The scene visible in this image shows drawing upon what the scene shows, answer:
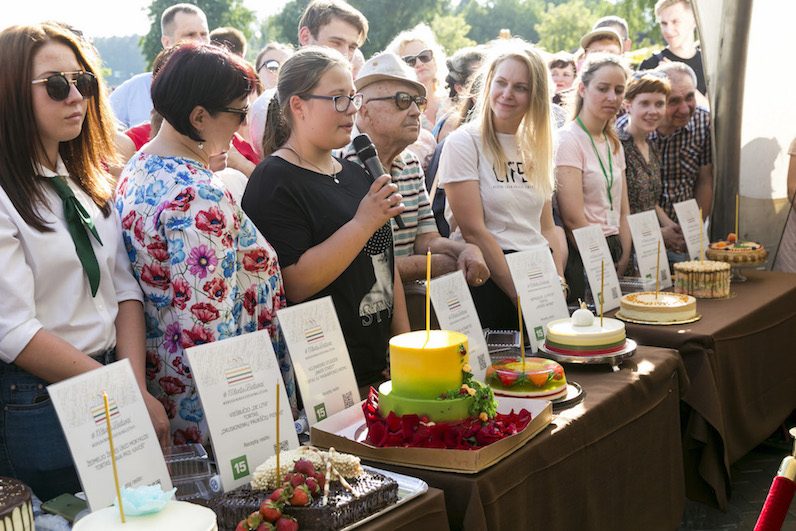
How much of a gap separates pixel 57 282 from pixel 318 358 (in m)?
0.59

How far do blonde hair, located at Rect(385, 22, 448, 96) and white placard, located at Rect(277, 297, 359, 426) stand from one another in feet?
9.05

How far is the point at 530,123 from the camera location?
333 cm

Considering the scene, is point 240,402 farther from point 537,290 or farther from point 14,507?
point 537,290

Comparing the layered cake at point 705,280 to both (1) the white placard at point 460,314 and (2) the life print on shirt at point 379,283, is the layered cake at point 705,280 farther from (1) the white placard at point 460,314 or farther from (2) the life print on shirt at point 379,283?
(2) the life print on shirt at point 379,283

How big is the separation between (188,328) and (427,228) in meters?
1.36

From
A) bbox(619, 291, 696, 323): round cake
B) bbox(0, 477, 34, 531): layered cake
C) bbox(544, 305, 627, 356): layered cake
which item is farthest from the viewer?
bbox(619, 291, 696, 323): round cake

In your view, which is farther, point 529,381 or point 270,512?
point 529,381

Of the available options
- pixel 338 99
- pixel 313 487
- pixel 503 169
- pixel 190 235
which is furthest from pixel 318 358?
pixel 503 169

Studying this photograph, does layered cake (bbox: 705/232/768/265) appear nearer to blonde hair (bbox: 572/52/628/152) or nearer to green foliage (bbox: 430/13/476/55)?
blonde hair (bbox: 572/52/628/152)

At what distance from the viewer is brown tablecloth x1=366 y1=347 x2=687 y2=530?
1.78m

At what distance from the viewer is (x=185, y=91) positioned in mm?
2041

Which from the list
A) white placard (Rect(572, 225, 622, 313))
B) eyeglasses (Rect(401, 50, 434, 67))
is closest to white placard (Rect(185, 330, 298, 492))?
white placard (Rect(572, 225, 622, 313))

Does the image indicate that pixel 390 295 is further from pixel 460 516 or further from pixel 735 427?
pixel 735 427

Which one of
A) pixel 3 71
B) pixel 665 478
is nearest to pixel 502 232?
pixel 665 478
